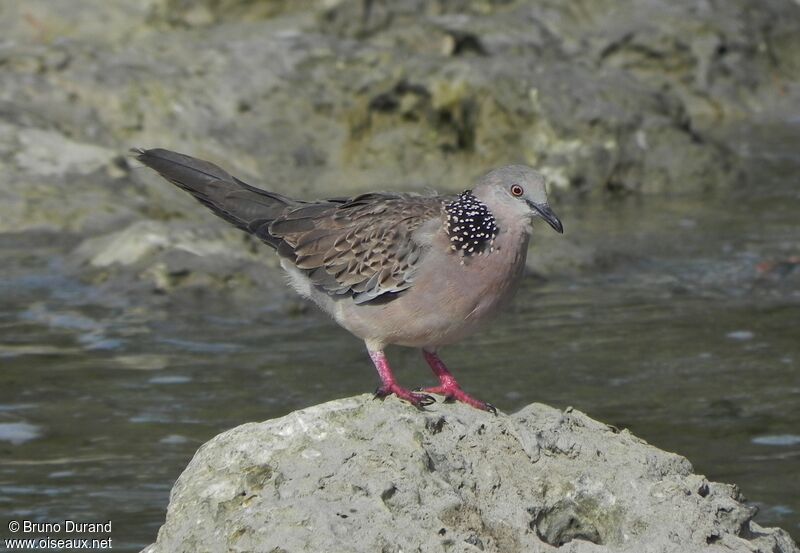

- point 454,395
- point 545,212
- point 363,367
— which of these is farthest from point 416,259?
point 363,367

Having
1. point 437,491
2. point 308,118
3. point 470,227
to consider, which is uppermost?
point 470,227

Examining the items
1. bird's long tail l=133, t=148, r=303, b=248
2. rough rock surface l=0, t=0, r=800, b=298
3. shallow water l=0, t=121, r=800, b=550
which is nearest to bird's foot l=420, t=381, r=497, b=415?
bird's long tail l=133, t=148, r=303, b=248

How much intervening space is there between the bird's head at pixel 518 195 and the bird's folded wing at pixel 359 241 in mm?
299

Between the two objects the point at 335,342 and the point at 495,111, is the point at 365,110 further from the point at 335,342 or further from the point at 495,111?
the point at 335,342

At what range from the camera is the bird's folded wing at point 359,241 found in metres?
6.60

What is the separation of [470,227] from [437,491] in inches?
63.6

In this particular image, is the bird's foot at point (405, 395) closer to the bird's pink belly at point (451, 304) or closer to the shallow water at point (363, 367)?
the bird's pink belly at point (451, 304)

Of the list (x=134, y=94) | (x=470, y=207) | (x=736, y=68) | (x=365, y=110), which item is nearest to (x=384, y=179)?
(x=365, y=110)

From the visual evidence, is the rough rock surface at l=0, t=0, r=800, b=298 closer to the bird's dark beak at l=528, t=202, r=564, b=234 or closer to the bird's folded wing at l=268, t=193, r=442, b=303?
the bird's folded wing at l=268, t=193, r=442, b=303

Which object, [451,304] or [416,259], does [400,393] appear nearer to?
[451,304]

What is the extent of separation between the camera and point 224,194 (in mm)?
7504

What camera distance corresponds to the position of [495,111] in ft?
49.4

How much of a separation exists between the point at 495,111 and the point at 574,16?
4.22 m

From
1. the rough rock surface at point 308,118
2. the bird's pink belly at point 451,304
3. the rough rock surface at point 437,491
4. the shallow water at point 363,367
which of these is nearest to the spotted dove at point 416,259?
the bird's pink belly at point 451,304
